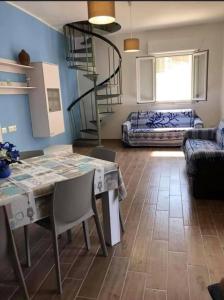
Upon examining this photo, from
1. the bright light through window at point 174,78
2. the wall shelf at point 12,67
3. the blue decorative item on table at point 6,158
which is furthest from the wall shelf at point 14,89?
the bright light through window at point 174,78

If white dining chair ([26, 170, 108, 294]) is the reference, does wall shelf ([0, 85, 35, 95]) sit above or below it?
above

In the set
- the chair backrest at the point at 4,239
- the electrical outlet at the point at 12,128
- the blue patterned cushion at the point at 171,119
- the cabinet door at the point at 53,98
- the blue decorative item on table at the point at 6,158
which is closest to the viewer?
the chair backrest at the point at 4,239

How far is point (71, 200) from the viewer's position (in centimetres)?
171

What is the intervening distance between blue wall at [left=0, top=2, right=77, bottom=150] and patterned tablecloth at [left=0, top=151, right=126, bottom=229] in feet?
5.67

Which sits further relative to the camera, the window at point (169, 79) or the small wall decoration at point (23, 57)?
the window at point (169, 79)

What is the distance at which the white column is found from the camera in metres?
2.11

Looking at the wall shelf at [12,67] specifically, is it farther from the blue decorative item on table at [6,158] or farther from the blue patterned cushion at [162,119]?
the blue patterned cushion at [162,119]

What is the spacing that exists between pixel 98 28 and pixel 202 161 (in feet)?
12.1

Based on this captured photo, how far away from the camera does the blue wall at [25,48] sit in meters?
3.62

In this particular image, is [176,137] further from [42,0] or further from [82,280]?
[42,0]

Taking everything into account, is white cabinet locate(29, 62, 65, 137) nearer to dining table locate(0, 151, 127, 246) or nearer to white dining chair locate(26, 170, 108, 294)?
dining table locate(0, 151, 127, 246)

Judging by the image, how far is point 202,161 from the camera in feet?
9.54

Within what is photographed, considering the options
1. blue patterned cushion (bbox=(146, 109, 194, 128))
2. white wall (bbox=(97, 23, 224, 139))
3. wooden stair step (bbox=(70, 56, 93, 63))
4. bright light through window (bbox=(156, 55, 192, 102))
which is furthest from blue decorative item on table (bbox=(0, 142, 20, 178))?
bright light through window (bbox=(156, 55, 192, 102))

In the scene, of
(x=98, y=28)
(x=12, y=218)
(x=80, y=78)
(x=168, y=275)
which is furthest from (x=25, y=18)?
(x=168, y=275)
